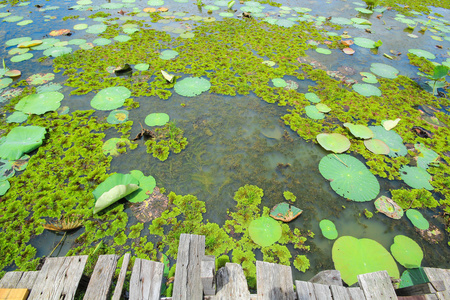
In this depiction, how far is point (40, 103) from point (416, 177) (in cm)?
754

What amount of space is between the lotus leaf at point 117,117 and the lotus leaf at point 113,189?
1.52m

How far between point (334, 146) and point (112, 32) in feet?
26.3

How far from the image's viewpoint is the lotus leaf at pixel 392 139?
4055 millimetres

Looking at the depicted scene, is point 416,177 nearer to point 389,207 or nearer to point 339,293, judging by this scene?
point 389,207

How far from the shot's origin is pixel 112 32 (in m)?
7.32

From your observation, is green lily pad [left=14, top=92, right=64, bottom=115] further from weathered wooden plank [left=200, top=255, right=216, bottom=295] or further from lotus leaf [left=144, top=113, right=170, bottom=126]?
weathered wooden plank [left=200, top=255, right=216, bottom=295]

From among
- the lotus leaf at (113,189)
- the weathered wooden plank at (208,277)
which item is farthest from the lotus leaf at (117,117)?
the weathered wooden plank at (208,277)

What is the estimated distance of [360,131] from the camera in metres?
4.29

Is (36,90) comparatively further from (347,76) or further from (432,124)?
(432,124)

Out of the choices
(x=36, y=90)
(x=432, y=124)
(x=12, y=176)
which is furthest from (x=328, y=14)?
(x=12, y=176)

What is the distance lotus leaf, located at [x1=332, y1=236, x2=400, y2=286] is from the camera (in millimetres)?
2619

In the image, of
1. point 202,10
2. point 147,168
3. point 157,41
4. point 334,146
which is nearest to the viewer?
point 147,168

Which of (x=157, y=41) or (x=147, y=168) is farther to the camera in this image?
(x=157, y=41)

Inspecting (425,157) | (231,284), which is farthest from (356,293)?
(425,157)
